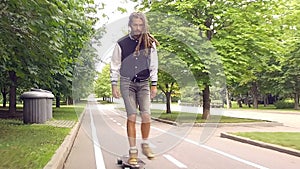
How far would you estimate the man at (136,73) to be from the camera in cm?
558

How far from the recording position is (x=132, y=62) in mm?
5660

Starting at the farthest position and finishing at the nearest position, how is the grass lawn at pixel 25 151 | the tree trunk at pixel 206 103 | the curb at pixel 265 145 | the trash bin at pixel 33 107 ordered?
the tree trunk at pixel 206 103
the trash bin at pixel 33 107
the curb at pixel 265 145
the grass lawn at pixel 25 151

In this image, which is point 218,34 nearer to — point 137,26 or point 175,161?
point 175,161

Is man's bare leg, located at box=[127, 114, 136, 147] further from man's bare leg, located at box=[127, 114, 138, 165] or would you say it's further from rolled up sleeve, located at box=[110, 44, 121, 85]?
rolled up sleeve, located at box=[110, 44, 121, 85]

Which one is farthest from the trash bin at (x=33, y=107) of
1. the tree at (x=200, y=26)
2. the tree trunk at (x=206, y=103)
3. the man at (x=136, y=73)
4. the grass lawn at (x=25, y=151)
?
the man at (x=136, y=73)

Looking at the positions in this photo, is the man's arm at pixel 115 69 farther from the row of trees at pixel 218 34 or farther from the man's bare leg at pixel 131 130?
the row of trees at pixel 218 34

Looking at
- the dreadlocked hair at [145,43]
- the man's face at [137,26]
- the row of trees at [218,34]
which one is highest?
the row of trees at [218,34]

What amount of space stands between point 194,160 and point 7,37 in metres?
6.36

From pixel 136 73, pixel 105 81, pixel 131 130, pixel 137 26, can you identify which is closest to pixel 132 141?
pixel 131 130

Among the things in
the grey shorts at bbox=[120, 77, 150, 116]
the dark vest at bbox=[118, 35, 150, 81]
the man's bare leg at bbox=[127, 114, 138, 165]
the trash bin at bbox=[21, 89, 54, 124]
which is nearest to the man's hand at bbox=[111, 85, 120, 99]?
the grey shorts at bbox=[120, 77, 150, 116]

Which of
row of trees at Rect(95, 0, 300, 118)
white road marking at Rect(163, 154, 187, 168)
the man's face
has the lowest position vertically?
white road marking at Rect(163, 154, 187, 168)

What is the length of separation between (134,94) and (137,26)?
1.06 metres

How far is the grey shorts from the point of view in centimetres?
572

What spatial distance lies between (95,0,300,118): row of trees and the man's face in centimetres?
1411
